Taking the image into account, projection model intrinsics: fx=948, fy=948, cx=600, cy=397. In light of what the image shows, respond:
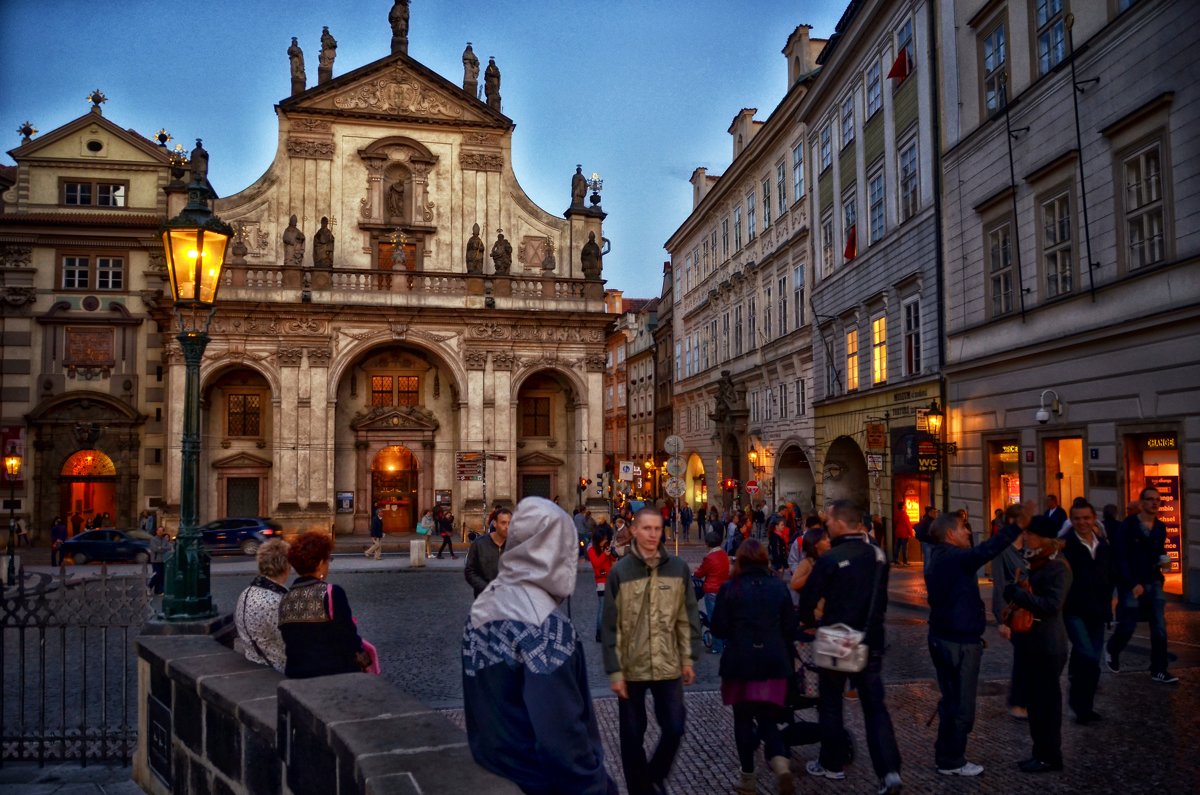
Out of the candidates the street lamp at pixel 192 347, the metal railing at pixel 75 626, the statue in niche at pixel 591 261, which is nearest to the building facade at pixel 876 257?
the statue in niche at pixel 591 261

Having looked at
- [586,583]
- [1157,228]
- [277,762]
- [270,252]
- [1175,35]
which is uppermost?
[270,252]

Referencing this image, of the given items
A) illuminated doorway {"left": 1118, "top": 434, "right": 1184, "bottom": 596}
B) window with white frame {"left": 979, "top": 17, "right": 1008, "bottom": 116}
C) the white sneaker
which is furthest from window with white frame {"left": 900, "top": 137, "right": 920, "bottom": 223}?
the white sneaker

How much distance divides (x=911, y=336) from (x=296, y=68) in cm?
2854

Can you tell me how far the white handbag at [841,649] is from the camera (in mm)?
6250

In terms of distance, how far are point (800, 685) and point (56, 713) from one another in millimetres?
7049

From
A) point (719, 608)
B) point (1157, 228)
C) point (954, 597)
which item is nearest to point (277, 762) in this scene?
point (719, 608)

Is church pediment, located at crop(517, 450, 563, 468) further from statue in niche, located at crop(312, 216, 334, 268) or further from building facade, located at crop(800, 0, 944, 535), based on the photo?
building facade, located at crop(800, 0, 944, 535)

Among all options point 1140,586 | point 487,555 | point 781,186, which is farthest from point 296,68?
point 1140,586

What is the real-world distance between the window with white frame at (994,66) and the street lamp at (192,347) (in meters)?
16.4

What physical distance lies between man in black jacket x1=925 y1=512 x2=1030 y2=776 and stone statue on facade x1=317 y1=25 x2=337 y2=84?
3863 cm

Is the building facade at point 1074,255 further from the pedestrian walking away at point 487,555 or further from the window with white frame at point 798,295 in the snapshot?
the window with white frame at point 798,295

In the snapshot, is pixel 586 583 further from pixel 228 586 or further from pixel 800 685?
pixel 800 685

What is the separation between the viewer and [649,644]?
19.7ft

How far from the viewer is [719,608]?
6.55 meters
